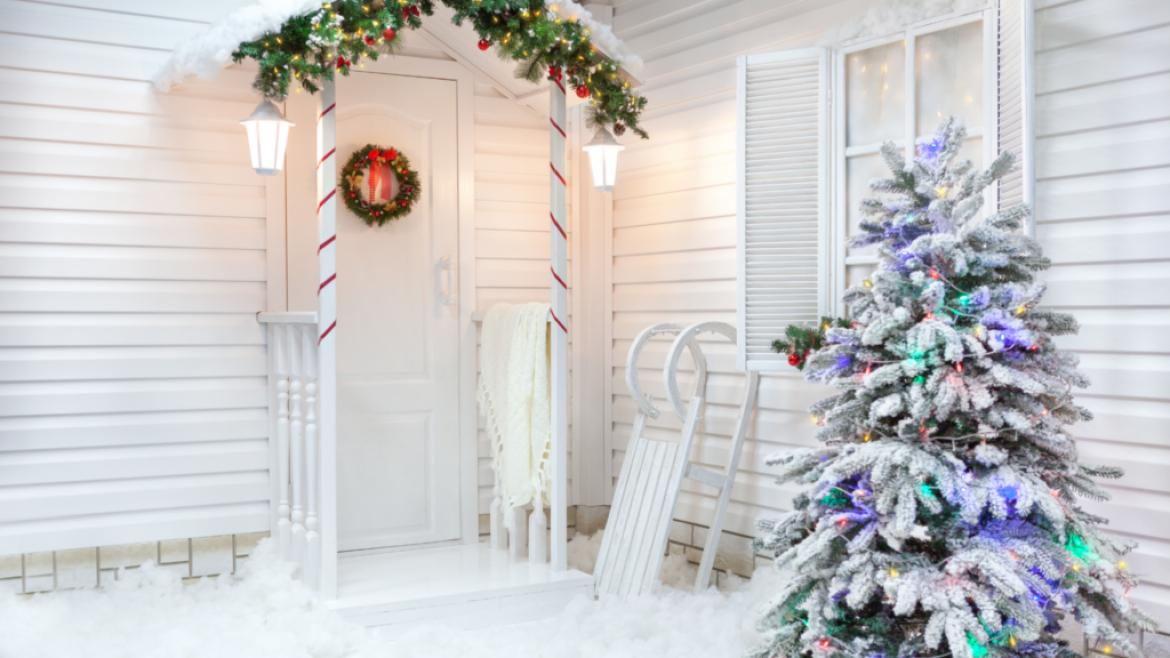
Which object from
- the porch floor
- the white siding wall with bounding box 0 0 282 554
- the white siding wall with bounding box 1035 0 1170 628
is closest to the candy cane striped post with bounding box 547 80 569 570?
the porch floor

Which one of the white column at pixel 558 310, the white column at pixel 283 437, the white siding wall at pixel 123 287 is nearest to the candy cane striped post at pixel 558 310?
the white column at pixel 558 310

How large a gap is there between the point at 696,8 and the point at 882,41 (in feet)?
4.37

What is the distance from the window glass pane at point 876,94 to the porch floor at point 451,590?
2284mm

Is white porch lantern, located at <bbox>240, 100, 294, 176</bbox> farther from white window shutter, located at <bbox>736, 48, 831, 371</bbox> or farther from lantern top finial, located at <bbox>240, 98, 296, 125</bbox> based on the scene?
white window shutter, located at <bbox>736, 48, 831, 371</bbox>

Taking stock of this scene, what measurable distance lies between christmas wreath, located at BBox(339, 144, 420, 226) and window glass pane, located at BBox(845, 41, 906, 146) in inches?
85.3

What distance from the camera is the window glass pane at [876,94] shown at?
4.23 meters

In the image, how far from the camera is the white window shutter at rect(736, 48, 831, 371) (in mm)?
4457

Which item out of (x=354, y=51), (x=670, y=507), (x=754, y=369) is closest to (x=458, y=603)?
(x=670, y=507)

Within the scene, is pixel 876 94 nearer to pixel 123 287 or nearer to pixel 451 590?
pixel 451 590

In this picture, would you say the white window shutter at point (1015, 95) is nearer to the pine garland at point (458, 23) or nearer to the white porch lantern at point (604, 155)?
the pine garland at point (458, 23)

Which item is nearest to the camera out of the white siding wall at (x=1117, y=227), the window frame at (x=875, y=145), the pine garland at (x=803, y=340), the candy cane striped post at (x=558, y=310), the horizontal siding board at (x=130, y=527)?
the white siding wall at (x=1117, y=227)

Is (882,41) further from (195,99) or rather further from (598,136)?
(195,99)

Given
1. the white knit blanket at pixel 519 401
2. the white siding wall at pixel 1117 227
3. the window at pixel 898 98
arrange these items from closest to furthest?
the white siding wall at pixel 1117 227, the window at pixel 898 98, the white knit blanket at pixel 519 401

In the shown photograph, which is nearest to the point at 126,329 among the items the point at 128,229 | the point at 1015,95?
the point at 128,229
